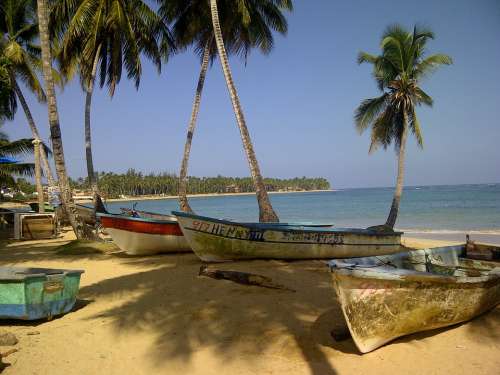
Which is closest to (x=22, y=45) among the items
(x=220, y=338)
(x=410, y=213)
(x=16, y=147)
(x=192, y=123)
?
(x=16, y=147)

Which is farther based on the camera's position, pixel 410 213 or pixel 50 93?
pixel 410 213

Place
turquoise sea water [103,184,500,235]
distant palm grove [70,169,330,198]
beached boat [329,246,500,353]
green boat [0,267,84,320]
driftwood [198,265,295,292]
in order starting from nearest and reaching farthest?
beached boat [329,246,500,353] < green boat [0,267,84,320] < driftwood [198,265,295,292] < turquoise sea water [103,184,500,235] < distant palm grove [70,169,330,198]

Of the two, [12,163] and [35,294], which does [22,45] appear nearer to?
[12,163]

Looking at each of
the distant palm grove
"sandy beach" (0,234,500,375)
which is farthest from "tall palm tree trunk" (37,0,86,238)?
the distant palm grove

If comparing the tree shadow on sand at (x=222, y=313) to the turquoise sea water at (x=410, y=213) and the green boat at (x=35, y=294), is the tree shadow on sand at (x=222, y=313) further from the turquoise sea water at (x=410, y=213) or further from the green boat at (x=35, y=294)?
the turquoise sea water at (x=410, y=213)

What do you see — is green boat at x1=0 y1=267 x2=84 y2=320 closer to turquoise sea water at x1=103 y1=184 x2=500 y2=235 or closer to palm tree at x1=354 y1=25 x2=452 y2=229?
palm tree at x1=354 y1=25 x2=452 y2=229

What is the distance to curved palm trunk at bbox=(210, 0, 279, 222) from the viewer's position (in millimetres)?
12758

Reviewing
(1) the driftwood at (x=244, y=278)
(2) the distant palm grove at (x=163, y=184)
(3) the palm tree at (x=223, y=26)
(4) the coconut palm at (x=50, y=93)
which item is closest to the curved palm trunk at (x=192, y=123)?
(3) the palm tree at (x=223, y=26)

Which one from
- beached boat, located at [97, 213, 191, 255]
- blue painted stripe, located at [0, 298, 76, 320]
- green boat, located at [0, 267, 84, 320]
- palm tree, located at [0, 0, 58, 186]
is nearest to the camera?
green boat, located at [0, 267, 84, 320]

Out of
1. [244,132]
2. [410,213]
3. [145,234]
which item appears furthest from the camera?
[410,213]

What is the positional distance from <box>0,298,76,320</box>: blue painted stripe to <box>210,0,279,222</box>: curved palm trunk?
8.17 metres

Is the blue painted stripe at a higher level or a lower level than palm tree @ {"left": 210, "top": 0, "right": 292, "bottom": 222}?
lower

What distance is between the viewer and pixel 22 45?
19531 millimetres

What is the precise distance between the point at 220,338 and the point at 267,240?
4306mm
